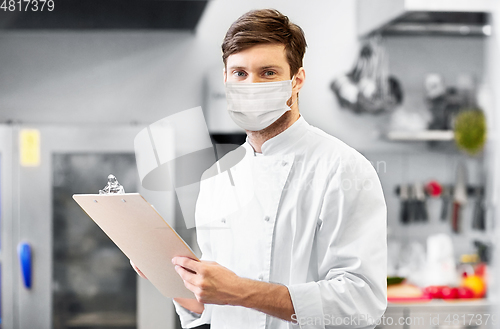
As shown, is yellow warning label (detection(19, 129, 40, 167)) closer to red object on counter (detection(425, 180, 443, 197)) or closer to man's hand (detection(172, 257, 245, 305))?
man's hand (detection(172, 257, 245, 305))

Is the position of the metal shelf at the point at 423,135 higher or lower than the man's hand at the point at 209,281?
higher

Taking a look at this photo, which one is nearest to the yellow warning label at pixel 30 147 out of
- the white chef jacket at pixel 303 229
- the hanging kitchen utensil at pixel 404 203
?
the white chef jacket at pixel 303 229

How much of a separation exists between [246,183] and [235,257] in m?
0.16

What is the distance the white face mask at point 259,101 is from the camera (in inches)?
38.2

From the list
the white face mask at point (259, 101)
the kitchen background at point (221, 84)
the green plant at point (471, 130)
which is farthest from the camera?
the kitchen background at point (221, 84)

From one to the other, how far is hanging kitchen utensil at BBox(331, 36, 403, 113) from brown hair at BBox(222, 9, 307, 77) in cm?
118

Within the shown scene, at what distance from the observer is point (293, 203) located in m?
0.96

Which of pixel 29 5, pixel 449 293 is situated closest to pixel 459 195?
pixel 449 293

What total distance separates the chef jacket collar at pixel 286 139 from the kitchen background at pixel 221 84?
41.8 inches

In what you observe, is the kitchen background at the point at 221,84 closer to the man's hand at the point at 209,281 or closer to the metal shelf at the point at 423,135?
the metal shelf at the point at 423,135

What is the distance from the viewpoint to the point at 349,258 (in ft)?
2.90

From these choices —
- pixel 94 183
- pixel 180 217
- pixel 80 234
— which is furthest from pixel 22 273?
pixel 180 217

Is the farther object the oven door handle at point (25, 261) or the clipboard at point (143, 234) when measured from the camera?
the oven door handle at point (25, 261)

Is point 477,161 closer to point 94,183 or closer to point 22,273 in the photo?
point 94,183
